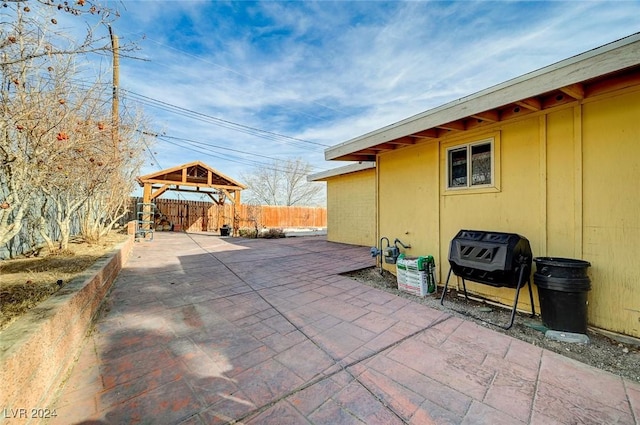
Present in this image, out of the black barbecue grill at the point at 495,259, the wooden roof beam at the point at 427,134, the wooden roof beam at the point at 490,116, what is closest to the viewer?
the black barbecue grill at the point at 495,259

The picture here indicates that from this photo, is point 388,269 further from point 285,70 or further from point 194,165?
point 194,165

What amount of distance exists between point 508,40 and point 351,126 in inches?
528

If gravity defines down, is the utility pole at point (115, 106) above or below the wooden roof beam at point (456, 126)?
above

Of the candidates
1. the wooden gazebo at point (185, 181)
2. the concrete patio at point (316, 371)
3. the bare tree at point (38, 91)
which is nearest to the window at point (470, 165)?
the concrete patio at point (316, 371)

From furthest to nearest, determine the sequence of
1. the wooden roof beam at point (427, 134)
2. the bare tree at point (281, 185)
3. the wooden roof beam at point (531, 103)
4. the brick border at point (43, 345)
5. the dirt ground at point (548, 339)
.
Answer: the bare tree at point (281, 185) → the wooden roof beam at point (427, 134) → the wooden roof beam at point (531, 103) → the dirt ground at point (548, 339) → the brick border at point (43, 345)

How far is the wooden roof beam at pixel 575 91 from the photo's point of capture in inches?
102

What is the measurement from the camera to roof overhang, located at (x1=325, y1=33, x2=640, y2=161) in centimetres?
222

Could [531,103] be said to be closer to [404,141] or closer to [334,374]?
[404,141]

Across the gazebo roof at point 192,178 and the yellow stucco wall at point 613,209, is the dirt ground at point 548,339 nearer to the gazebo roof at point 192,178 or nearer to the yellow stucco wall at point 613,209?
the yellow stucco wall at point 613,209

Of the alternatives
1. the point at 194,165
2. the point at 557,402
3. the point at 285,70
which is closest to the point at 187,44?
the point at 285,70

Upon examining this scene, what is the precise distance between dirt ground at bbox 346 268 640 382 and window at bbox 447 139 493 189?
159 centimetres

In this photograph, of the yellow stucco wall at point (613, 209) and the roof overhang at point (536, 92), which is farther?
the yellow stucco wall at point (613, 209)

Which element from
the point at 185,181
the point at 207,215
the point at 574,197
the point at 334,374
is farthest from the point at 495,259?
the point at 207,215

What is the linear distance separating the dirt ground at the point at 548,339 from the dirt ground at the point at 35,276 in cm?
402
